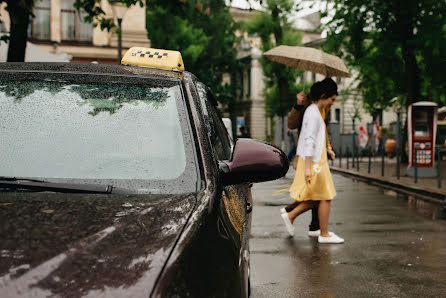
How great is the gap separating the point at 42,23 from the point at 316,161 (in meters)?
28.1

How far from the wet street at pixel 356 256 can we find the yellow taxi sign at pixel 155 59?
2.13 m

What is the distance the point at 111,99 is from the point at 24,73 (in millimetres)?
458

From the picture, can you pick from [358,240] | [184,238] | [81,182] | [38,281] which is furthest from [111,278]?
[358,240]

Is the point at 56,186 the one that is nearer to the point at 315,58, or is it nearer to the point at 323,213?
the point at 323,213

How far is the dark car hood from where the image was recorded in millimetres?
1812

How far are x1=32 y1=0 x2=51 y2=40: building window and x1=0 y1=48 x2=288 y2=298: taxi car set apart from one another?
1226 inches

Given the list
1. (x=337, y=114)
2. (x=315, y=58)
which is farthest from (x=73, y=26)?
(x=337, y=114)

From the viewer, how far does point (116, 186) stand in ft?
8.35

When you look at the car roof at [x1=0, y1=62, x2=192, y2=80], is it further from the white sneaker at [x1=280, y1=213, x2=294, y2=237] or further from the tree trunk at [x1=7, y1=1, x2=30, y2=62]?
the tree trunk at [x1=7, y1=1, x2=30, y2=62]

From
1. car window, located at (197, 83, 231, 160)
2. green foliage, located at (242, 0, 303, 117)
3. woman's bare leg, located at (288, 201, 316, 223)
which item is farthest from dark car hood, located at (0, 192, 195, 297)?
green foliage, located at (242, 0, 303, 117)

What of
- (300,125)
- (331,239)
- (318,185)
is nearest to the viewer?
(318,185)

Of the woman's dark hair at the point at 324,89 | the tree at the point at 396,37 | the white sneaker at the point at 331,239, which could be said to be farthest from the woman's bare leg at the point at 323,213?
the tree at the point at 396,37

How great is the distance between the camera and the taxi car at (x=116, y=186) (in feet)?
6.24

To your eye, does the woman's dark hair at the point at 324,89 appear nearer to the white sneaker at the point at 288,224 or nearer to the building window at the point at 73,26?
the white sneaker at the point at 288,224
